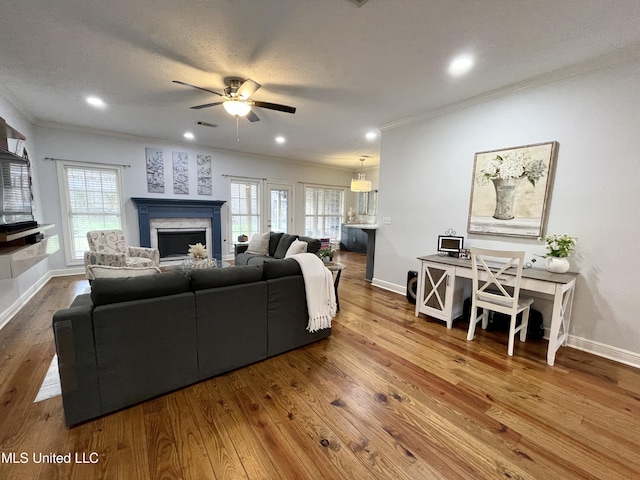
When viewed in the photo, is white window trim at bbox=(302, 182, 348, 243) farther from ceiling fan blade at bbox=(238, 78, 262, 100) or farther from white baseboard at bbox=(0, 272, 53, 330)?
white baseboard at bbox=(0, 272, 53, 330)

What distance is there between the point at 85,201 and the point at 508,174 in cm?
685

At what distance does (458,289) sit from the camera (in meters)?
3.19

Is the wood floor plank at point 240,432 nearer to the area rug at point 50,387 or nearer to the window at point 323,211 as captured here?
the area rug at point 50,387

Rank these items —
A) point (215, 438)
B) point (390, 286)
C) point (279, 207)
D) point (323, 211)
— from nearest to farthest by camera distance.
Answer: point (215, 438), point (390, 286), point (279, 207), point (323, 211)

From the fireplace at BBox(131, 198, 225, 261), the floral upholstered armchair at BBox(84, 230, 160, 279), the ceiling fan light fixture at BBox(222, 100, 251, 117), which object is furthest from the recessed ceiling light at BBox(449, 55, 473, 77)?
the fireplace at BBox(131, 198, 225, 261)

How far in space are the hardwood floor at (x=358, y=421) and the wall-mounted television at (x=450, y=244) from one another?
1.21 meters

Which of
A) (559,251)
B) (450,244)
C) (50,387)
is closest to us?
(50,387)

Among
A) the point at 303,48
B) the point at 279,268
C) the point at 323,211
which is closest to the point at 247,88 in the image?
the point at 303,48

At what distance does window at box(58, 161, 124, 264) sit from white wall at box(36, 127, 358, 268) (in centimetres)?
11

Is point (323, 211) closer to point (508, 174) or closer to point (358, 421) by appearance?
point (508, 174)

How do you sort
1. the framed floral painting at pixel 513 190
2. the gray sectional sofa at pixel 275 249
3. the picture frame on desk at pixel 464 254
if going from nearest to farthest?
the framed floral painting at pixel 513 190 < the picture frame on desk at pixel 464 254 < the gray sectional sofa at pixel 275 249

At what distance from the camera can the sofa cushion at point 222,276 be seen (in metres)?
1.95

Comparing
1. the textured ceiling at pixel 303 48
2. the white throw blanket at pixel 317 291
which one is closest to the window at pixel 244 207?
the textured ceiling at pixel 303 48

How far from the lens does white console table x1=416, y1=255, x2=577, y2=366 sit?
7.75ft
